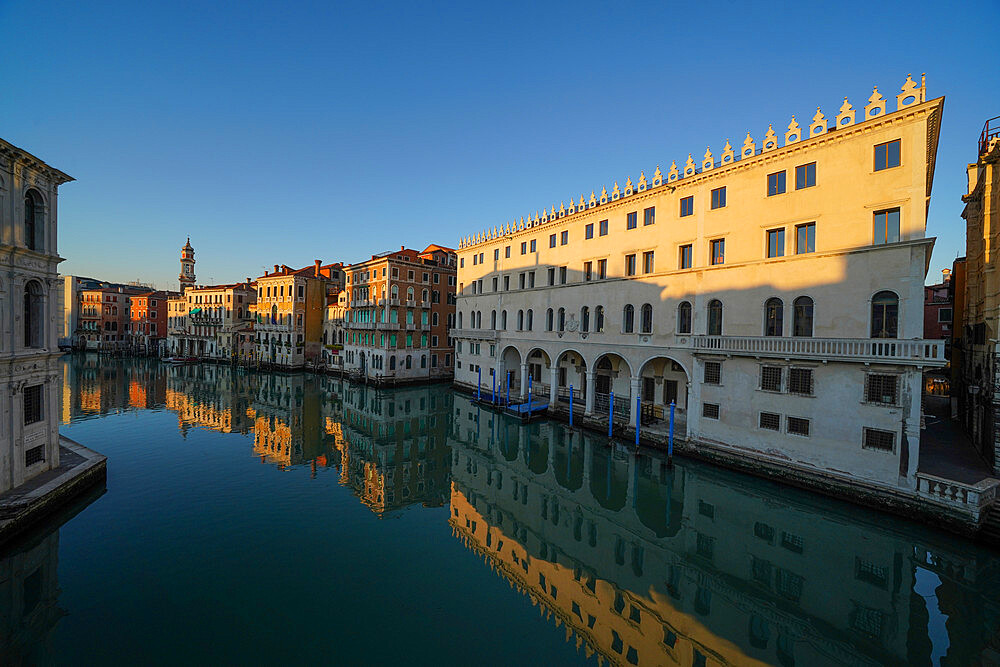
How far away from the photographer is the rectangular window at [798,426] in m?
17.7

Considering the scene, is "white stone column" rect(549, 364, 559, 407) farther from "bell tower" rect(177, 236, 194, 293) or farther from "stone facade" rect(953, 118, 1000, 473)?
"bell tower" rect(177, 236, 194, 293)

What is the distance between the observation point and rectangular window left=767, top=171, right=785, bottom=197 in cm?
1919

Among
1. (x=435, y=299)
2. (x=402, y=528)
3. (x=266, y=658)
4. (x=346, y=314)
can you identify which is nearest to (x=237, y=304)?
(x=346, y=314)

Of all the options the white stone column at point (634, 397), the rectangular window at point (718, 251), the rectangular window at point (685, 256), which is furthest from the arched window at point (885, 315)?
the white stone column at point (634, 397)

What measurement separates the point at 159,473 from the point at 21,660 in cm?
1206

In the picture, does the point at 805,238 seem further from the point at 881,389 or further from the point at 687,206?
the point at 881,389

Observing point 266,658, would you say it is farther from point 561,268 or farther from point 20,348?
point 561,268

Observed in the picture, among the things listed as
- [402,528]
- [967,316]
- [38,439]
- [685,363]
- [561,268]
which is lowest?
[402,528]

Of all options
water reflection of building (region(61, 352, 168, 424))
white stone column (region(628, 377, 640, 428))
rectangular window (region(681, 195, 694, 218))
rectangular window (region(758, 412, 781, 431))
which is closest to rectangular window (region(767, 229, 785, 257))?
rectangular window (region(681, 195, 694, 218))

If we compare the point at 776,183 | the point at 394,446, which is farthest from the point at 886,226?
the point at 394,446

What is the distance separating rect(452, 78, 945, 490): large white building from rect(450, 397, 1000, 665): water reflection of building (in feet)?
8.81

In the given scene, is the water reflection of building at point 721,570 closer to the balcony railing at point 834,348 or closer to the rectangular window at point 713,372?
the rectangular window at point 713,372

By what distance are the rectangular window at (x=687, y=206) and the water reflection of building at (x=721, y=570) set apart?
526 inches

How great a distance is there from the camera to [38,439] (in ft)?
48.1
